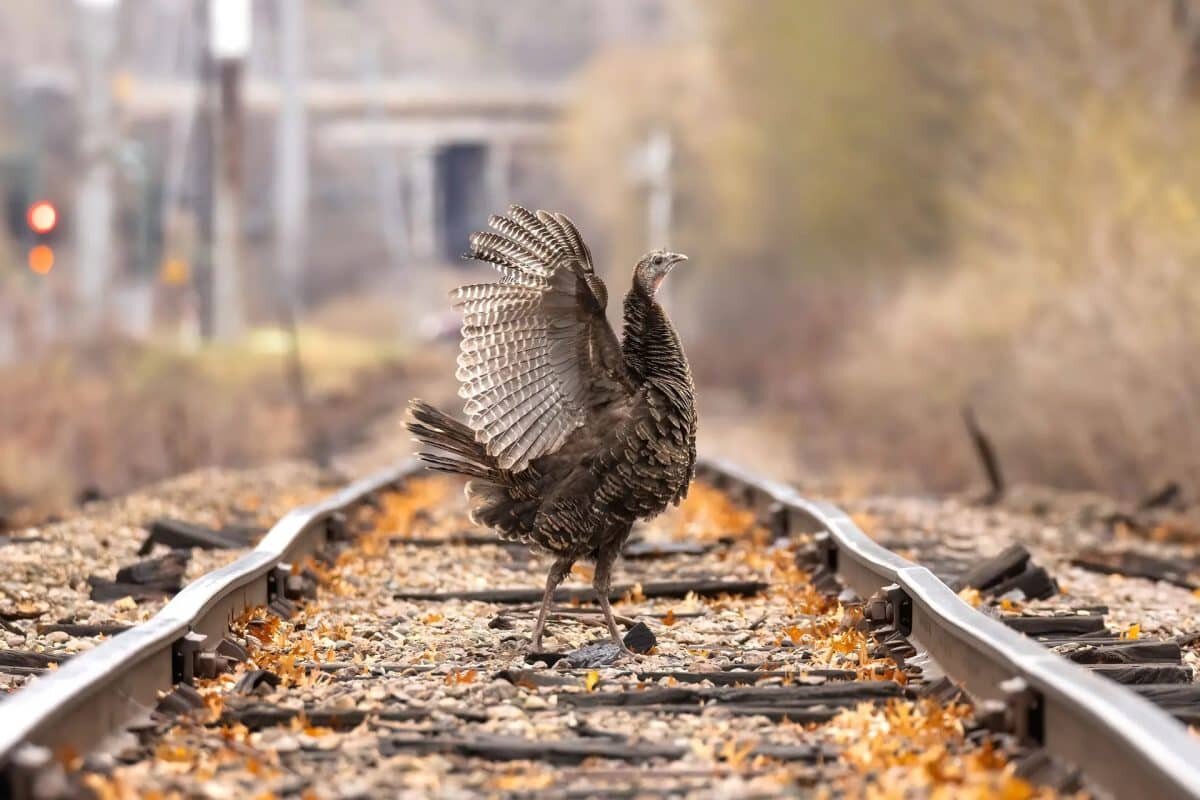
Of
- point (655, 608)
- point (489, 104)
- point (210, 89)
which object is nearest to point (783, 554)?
point (655, 608)

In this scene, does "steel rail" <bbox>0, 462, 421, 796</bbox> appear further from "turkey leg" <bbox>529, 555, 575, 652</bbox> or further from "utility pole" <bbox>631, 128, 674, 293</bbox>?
"utility pole" <bbox>631, 128, 674, 293</bbox>

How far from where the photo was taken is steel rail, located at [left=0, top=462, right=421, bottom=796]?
4.79 m

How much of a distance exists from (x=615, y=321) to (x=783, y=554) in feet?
114

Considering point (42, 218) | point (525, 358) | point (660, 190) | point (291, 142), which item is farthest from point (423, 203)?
point (525, 358)

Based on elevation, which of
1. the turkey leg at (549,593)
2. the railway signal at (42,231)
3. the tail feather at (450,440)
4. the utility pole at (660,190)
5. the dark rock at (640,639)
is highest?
the utility pole at (660,190)

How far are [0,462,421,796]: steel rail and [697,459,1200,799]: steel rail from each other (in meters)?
2.48

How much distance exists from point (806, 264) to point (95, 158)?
57.3ft

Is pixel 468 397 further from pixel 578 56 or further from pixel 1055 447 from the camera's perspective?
pixel 578 56

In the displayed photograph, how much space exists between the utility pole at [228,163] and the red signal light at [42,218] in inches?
300

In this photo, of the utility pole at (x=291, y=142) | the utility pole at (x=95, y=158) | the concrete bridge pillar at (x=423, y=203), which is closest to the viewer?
the utility pole at (x=95, y=158)

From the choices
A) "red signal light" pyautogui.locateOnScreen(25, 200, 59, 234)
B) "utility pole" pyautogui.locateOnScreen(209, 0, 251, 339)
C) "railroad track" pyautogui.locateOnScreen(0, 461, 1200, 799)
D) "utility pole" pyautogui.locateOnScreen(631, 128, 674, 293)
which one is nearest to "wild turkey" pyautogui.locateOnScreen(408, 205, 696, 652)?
"railroad track" pyautogui.locateOnScreen(0, 461, 1200, 799)

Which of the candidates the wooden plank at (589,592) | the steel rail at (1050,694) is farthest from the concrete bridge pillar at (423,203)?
the steel rail at (1050,694)

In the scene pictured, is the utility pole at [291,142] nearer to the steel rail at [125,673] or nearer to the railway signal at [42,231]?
the railway signal at [42,231]

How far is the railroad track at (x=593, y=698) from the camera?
4895 millimetres
